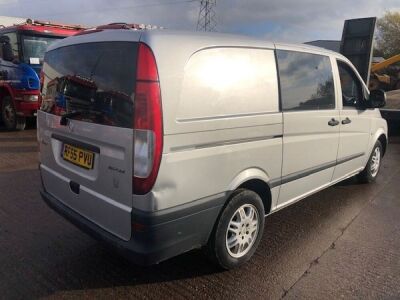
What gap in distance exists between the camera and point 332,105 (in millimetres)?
4398

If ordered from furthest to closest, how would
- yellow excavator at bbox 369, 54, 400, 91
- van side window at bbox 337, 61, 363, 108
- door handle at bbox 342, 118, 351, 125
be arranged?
yellow excavator at bbox 369, 54, 400, 91, van side window at bbox 337, 61, 363, 108, door handle at bbox 342, 118, 351, 125

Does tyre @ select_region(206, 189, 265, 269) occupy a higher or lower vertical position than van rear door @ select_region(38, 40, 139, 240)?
lower

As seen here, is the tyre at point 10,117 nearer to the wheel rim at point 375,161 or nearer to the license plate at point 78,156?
the license plate at point 78,156

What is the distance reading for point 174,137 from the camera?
265cm

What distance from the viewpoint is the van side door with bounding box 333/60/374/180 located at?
4.68 metres

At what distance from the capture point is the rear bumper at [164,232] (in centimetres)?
268

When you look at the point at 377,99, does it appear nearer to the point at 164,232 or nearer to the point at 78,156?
the point at 164,232

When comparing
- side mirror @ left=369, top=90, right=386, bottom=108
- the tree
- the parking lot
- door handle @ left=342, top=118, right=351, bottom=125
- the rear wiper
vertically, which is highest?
the tree

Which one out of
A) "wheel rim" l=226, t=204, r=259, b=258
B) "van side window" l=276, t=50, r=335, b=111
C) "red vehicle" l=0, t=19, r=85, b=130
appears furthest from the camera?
"red vehicle" l=0, t=19, r=85, b=130

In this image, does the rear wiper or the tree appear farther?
the tree

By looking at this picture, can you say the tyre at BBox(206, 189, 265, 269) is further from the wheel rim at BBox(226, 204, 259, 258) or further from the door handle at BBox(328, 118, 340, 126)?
the door handle at BBox(328, 118, 340, 126)

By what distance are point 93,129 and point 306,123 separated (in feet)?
6.72

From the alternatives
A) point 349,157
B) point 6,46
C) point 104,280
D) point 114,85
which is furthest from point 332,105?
point 6,46

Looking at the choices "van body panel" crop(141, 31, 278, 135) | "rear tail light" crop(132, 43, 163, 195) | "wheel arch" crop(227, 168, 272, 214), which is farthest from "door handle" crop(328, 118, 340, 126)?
"rear tail light" crop(132, 43, 163, 195)
